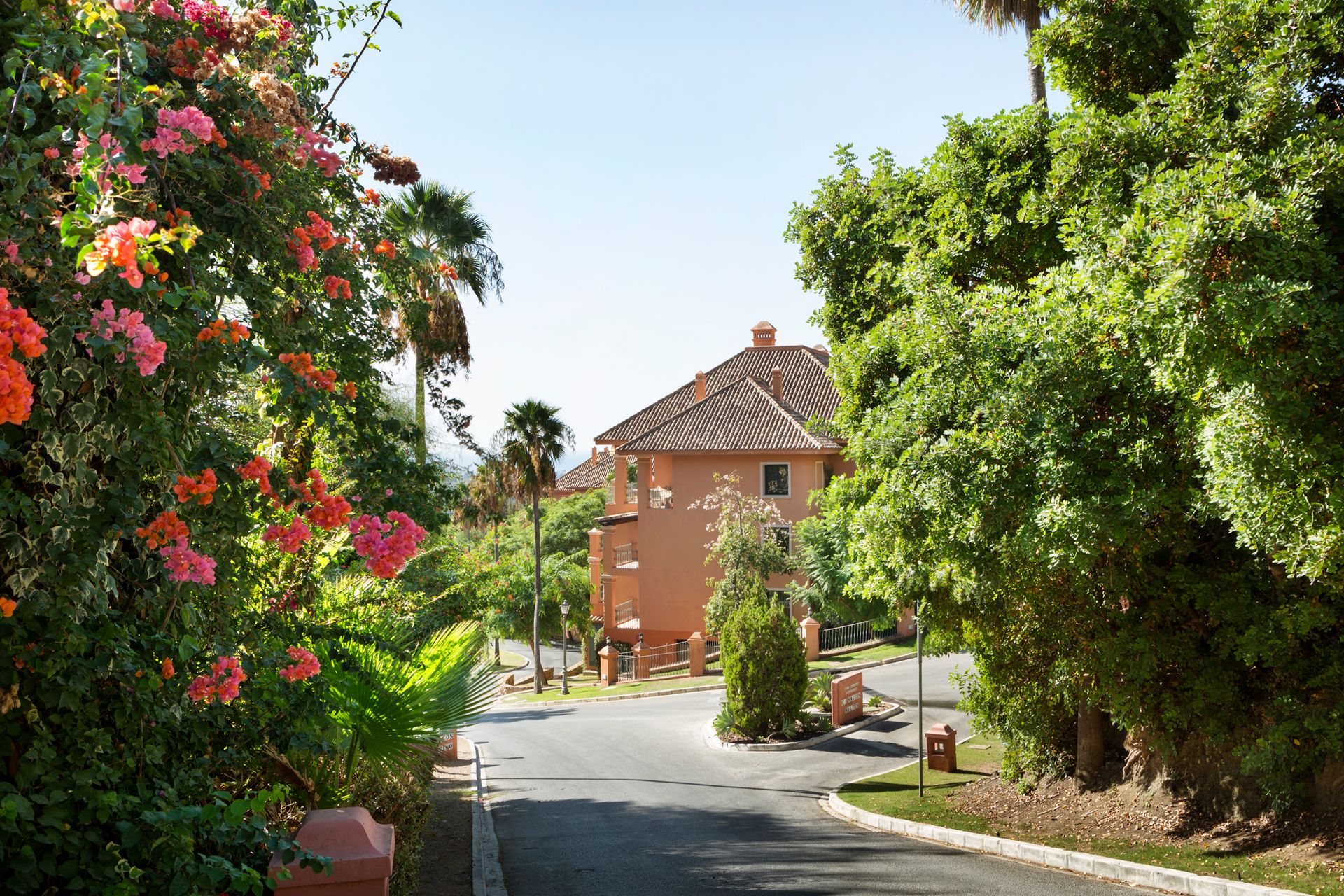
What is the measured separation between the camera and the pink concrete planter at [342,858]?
4.86 meters

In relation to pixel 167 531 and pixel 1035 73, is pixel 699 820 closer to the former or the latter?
pixel 167 531

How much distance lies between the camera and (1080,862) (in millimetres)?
10445

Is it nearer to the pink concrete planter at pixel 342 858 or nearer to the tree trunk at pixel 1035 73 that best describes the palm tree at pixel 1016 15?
the tree trunk at pixel 1035 73

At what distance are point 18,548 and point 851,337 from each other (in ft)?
38.9

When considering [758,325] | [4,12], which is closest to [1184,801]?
[4,12]

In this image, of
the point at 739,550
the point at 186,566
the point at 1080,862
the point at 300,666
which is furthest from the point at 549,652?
the point at 186,566

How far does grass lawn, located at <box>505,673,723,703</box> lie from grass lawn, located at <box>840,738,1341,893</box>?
14203 mm

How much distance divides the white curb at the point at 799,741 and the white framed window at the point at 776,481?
17575 millimetres

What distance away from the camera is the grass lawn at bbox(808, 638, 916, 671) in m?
32.1

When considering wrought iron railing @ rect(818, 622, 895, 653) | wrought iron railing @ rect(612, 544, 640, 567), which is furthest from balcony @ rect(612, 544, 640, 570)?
wrought iron railing @ rect(818, 622, 895, 653)

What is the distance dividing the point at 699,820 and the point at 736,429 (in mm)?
28998

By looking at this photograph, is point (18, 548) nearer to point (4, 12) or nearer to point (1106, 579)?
point (4, 12)

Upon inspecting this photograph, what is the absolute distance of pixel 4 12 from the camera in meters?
4.22

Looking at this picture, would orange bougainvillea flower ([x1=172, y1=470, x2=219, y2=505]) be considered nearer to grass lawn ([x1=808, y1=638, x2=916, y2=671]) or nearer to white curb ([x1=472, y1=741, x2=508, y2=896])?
white curb ([x1=472, y1=741, x2=508, y2=896])
